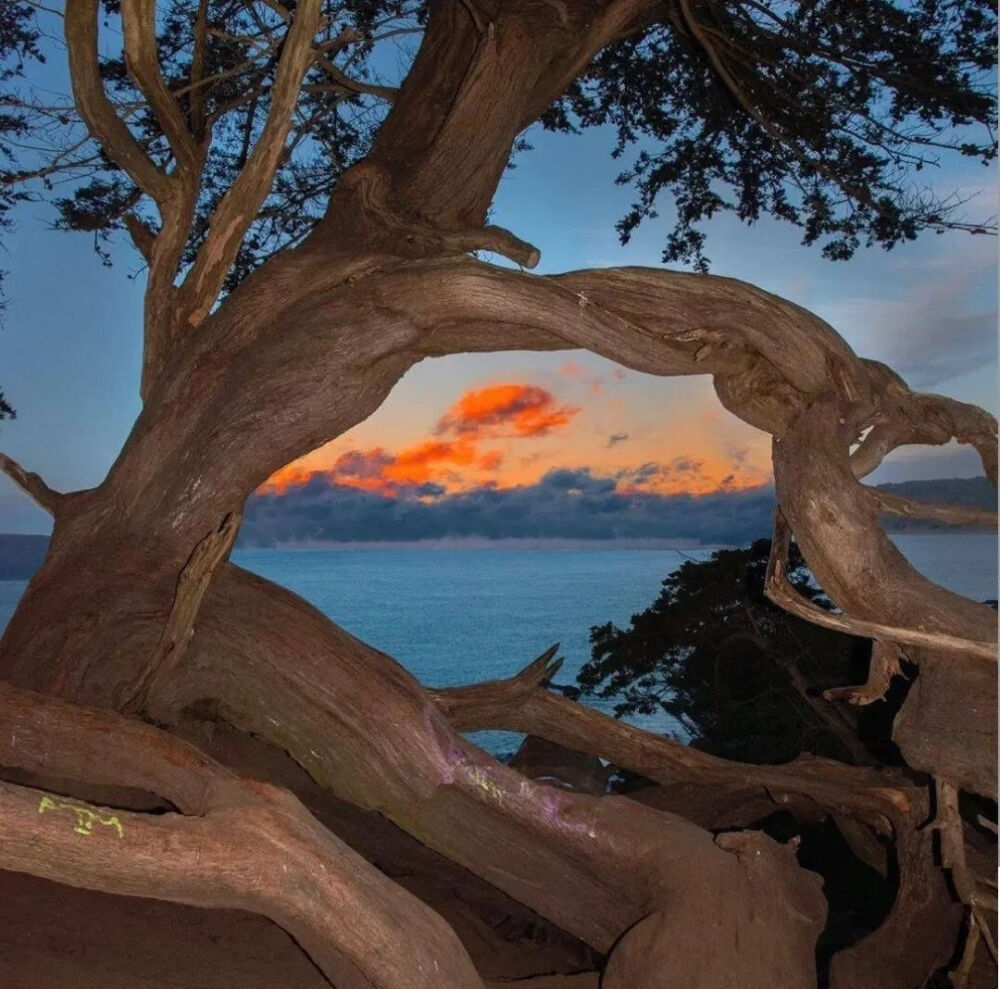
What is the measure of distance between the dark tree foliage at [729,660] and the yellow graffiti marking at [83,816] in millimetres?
5164

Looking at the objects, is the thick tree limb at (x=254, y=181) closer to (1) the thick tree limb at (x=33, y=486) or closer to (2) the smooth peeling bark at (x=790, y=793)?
(1) the thick tree limb at (x=33, y=486)

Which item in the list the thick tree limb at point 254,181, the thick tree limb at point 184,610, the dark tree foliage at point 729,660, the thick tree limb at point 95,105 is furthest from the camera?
the dark tree foliage at point 729,660

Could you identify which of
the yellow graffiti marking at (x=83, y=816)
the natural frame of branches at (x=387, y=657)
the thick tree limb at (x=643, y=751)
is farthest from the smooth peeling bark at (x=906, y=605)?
the yellow graffiti marking at (x=83, y=816)

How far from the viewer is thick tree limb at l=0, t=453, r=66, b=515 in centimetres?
392

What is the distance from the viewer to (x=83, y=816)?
242 centimetres

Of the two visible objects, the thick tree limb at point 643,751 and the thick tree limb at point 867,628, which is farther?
the thick tree limb at point 643,751

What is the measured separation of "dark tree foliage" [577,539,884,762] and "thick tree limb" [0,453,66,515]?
14.8 feet

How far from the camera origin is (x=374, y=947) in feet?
9.09

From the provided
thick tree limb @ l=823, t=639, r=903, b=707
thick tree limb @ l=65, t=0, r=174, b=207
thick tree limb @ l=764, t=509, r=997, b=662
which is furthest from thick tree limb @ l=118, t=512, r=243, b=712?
thick tree limb @ l=823, t=639, r=903, b=707

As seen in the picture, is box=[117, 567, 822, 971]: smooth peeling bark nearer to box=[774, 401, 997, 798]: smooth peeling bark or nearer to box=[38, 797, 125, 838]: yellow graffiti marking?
box=[774, 401, 997, 798]: smooth peeling bark

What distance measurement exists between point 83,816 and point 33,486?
1.88m

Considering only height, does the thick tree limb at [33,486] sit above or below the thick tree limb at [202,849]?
above

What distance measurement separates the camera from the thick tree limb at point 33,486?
3.92 metres

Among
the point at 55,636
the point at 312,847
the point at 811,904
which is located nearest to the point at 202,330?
the point at 55,636
